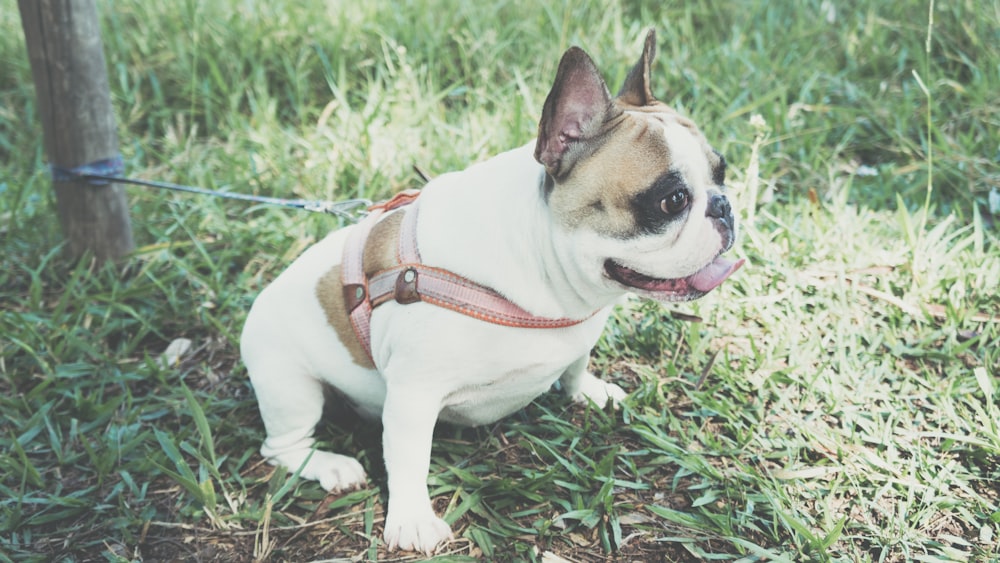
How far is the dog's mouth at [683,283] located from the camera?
6.88 feet

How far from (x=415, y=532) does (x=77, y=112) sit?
215 centimetres

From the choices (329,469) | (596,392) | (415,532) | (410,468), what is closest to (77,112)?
(329,469)

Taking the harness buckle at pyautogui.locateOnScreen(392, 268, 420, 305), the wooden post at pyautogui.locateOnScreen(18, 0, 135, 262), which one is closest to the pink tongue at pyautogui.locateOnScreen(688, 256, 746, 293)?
the harness buckle at pyautogui.locateOnScreen(392, 268, 420, 305)

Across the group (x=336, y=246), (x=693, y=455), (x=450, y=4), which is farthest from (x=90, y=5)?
(x=693, y=455)

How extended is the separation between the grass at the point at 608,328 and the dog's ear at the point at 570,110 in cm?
98

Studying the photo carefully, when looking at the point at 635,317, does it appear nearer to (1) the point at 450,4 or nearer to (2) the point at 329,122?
(2) the point at 329,122

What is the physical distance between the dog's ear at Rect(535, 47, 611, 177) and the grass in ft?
3.21

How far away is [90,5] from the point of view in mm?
3117

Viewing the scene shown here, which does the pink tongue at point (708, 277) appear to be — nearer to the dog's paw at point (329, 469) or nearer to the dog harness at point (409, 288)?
the dog harness at point (409, 288)

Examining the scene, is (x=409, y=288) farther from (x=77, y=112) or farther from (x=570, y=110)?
(x=77, y=112)

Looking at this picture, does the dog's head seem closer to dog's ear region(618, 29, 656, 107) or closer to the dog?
the dog

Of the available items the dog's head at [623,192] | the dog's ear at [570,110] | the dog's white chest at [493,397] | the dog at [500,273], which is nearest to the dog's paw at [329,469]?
the dog at [500,273]

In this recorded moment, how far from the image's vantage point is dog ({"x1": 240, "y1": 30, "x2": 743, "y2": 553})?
203cm

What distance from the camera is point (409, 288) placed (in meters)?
2.17
